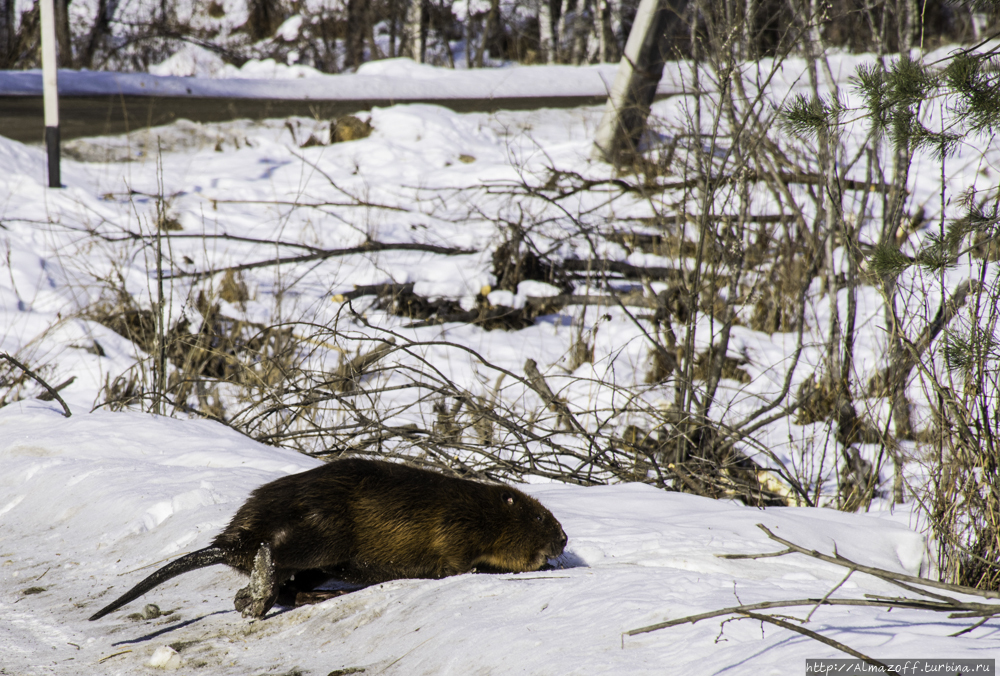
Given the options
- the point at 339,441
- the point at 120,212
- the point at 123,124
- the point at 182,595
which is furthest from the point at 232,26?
the point at 182,595

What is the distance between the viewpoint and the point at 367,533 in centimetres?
239

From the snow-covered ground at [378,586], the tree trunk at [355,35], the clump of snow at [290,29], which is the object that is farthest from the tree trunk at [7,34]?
the snow-covered ground at [378,586]

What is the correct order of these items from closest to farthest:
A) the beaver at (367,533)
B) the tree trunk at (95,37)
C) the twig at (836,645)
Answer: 1. the twig at (836,645)
2. the beaver at (367,533)
3. the tree trunk at (95,37)

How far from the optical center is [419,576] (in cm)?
248

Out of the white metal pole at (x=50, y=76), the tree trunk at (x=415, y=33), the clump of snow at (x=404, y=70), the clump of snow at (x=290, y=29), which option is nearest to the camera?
the white metal pole at (x=50, y=76)

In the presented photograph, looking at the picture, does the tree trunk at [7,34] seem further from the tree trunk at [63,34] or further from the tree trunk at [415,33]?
the tree trunk at [415,33]

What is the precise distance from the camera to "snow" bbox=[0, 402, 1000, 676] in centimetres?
186

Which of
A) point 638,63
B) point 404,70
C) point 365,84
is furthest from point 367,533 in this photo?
point 404,70

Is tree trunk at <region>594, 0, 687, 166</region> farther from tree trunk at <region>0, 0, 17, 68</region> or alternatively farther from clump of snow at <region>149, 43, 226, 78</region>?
clump of snow at <region>149, 43, 226, 78</region>

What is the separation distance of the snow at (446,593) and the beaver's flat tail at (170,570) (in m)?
0.12

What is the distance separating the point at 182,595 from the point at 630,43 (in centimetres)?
916

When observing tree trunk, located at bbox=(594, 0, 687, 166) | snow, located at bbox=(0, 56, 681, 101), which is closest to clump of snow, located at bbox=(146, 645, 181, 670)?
tree trunk, located at bbox=(594, 0, 687, 166)

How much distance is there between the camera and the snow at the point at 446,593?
1.86m

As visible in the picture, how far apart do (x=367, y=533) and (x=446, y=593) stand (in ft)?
0.98
